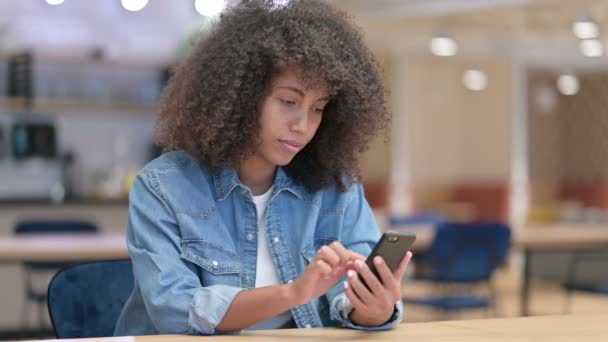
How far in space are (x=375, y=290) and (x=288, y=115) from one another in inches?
15.6

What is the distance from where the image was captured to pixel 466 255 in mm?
6004

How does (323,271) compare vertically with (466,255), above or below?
above

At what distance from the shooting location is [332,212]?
216 cm

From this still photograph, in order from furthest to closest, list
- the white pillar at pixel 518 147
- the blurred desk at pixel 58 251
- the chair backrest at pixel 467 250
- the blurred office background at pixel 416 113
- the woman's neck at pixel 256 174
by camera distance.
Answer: the white pillar at pixel 518 147, the blurred office background at pixel 416 113, the chair backrest at pixel 467 250, the blurred desk at pixel 58 251, the woman's neck at pixel 256 174

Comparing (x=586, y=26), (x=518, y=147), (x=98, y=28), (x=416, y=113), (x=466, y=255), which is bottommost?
(x=466, y=255)

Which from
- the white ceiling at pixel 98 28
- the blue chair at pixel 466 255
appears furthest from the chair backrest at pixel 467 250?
the white ceiling at pixel 98 28

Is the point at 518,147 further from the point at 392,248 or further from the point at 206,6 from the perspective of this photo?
the point at 392,248

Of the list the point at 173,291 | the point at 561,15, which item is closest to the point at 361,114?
the point at 173,291

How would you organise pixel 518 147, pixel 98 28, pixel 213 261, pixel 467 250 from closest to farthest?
pixel 213 261
pixel 467 250
pixel 98 28
pixel 518 147

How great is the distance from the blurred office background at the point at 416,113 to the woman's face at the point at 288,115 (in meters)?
1.67

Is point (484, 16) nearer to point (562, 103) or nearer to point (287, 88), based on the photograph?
point (562, 103)

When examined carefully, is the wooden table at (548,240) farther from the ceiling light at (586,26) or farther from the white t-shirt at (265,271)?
the white t-shirt at (265,271)

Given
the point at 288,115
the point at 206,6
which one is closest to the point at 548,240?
the point at 206,6

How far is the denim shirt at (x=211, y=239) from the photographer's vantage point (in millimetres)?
1876
